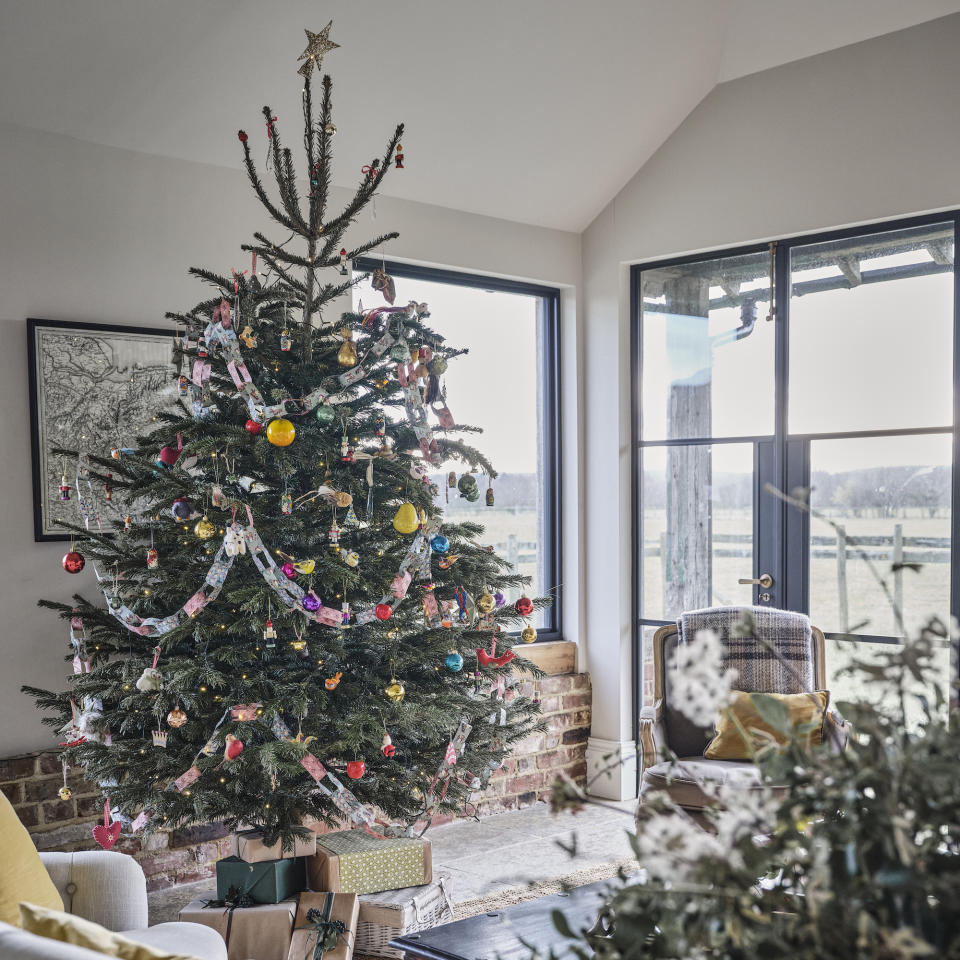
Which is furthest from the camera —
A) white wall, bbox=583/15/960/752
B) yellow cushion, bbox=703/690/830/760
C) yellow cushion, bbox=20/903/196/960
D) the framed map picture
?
white wall, bbox=583/15/960/752

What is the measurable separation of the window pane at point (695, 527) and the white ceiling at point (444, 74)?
52.7 inches

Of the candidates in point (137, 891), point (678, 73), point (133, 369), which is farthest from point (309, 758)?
point (678, 73)

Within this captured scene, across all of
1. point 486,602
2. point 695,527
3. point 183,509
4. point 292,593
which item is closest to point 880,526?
point 695,527

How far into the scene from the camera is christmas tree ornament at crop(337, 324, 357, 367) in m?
2.88

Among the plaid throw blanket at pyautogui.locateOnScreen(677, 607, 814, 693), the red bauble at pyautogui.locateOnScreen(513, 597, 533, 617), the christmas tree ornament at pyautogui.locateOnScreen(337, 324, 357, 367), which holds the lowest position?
the plaid throw blanket at pyautogui.locateOnScreen(677, 607, 814, 693)

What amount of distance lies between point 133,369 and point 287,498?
119 centimetres

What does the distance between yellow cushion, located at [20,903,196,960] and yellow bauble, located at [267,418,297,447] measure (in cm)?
145

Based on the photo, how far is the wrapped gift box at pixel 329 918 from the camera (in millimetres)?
2920

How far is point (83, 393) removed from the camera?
3.53 meters

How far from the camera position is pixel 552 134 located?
14.6 ft

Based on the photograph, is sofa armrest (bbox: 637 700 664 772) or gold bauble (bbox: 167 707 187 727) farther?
sofa armrest (bbox: 637 700 664 772)

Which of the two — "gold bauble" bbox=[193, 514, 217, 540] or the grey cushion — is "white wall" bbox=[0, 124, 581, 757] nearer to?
"gold bauble" bbox=[193, 514, 217, 540]

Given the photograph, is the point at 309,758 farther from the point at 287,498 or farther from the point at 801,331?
the point at 801,331

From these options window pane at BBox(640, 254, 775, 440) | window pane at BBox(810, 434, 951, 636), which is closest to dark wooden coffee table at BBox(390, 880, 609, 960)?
window pane at BBox(810, 434, 951, 636)
